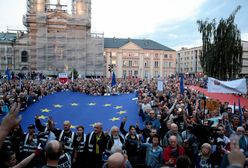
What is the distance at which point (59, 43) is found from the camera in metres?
64.2

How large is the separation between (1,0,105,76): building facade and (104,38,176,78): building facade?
18.7 meters

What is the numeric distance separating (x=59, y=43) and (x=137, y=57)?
105 ft

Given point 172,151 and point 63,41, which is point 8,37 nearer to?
point 63,41

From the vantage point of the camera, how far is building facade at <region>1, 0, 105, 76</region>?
6353 centimetres

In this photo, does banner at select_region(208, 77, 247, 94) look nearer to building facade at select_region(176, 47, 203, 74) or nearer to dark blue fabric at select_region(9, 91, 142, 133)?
dark blue fabric at select_region(9, 91, 142, 133)

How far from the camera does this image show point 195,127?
8266 millimetres

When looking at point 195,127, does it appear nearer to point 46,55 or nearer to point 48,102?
point 48,102

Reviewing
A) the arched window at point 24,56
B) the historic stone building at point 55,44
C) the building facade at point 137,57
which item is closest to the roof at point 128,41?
the building facade at point 137,57

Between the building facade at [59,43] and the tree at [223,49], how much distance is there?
34.4 m

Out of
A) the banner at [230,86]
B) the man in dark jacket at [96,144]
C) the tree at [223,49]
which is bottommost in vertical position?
the man in dark jacket at [96,144]

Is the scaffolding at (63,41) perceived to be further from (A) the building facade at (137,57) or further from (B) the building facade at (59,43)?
(A) the building facade at (137,57)

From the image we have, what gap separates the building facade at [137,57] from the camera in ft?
289

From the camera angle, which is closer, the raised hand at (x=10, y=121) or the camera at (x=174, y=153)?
the raised hand at (x=10, y=121)

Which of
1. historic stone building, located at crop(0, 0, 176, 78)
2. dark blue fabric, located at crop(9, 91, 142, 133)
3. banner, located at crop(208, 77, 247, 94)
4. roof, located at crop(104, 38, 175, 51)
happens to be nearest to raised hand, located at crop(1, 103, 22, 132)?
dark blue fabric, located at crop(9, 91, 142, 133)
